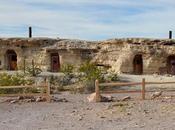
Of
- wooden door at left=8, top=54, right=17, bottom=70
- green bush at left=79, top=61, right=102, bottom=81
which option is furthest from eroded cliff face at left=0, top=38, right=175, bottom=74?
green bush at left=79, top=61, right=102, bottom=81

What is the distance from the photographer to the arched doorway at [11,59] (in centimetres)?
4509

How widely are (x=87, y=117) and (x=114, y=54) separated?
934 inches

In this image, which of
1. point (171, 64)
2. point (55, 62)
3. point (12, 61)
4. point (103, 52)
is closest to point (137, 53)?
point (171, 64)

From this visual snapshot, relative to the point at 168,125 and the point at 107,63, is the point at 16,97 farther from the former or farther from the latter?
the point at 107,63

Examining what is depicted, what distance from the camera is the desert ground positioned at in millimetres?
16203

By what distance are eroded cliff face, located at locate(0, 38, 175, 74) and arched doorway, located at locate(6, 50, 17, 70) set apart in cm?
22

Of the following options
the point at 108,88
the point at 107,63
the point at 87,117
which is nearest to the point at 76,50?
the point at 107,63

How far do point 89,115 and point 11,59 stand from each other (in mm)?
27715

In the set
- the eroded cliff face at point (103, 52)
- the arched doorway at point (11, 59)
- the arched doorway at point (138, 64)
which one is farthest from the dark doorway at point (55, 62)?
the arched doorway at point (138, 64)

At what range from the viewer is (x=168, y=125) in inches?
634

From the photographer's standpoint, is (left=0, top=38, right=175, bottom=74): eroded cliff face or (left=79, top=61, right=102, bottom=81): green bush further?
(left=0, top=38, right=175, bottom=74): eroded cliff face

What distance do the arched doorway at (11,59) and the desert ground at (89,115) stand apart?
68.3 feet

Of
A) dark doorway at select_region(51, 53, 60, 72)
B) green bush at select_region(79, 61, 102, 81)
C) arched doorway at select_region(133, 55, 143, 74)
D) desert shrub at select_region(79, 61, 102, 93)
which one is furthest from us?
dark doorway at select_region(51, 53, 60, 72)

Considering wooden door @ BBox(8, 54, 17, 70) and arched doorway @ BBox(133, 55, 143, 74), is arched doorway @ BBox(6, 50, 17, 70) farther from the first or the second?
arched doorway @ BBox(133, 55, 143, 74)
